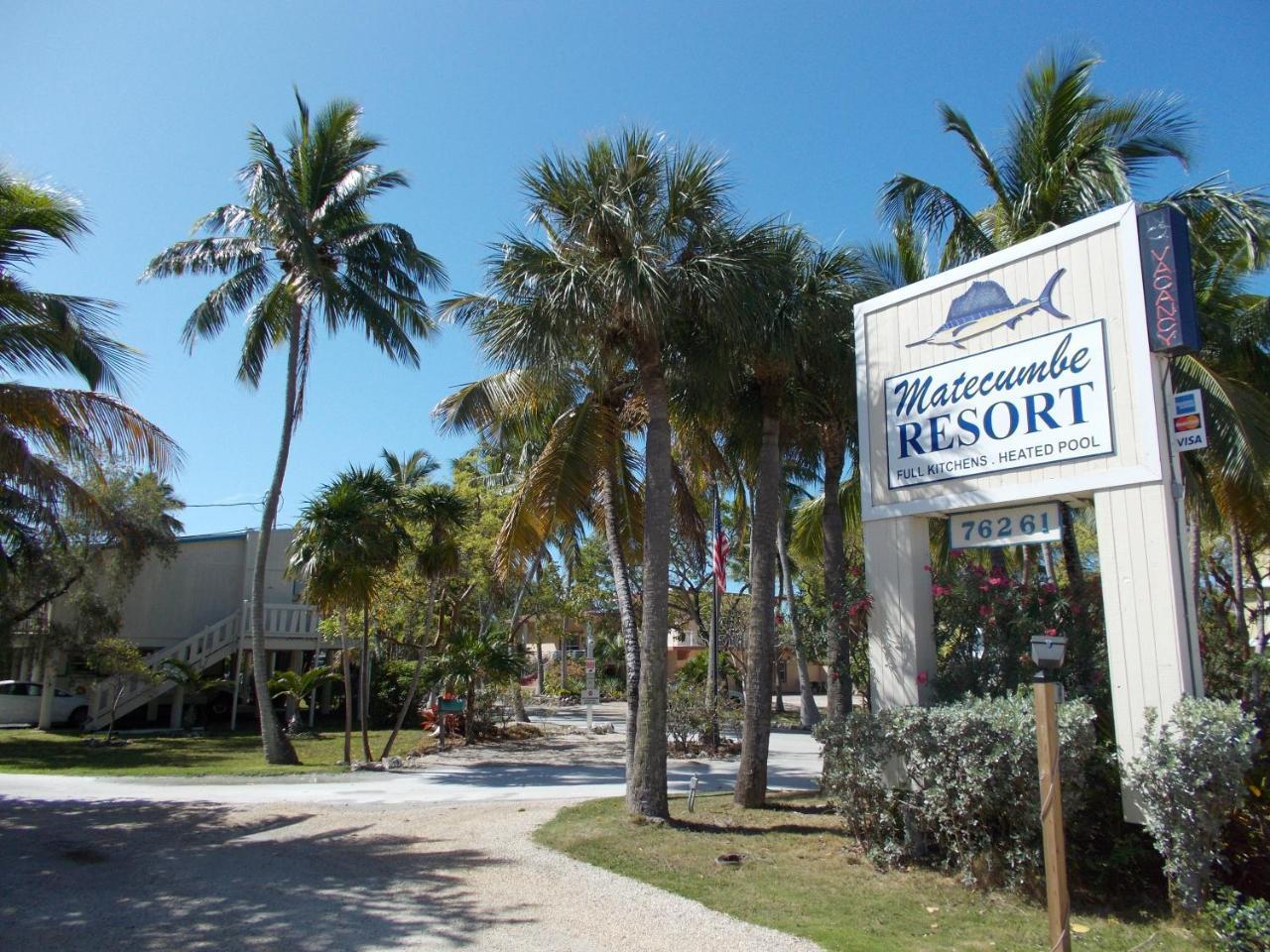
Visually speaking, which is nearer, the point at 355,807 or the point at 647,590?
the point at 647,590

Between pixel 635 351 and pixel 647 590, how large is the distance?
306cm

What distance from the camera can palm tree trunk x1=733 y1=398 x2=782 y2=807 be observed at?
11781 millimetres

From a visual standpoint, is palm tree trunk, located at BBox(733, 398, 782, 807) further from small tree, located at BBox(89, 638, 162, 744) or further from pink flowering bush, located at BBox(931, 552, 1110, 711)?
small tree, located at BBox(89, 638, 162, 744)

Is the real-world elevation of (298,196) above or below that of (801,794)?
above

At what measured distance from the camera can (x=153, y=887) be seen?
7.81 meters

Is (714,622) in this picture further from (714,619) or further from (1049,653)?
(1049,653)

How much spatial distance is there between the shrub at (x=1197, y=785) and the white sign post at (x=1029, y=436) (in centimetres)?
47

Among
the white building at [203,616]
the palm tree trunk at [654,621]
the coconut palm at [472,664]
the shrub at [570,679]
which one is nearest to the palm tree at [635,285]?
the palm tree trunk at [654,621]

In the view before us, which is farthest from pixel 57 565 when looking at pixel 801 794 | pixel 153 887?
pixel 801 794

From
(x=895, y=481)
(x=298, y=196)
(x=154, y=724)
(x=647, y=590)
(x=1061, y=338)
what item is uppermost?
(x=298, y=196)

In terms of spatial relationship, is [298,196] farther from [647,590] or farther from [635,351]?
[647,590]

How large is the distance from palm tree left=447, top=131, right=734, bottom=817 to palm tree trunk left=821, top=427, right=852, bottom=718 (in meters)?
2.04

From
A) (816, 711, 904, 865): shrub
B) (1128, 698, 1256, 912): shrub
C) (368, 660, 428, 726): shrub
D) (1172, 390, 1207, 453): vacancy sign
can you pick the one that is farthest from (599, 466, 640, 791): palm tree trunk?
(368, 660, 428, 726): shrub

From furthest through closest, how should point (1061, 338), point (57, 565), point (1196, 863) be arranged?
1. point (57, 565)
2. point (1061, 338)
3. point (1196, 863)
